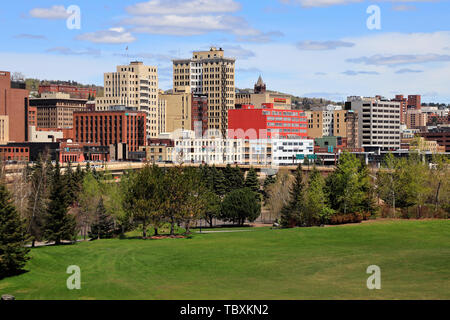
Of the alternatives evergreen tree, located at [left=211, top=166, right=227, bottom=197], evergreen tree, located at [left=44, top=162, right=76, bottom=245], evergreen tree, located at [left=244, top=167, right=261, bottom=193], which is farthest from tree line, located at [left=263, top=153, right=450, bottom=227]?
evergreen tree, located at [left=211, top=166, right=227, bottom=197]

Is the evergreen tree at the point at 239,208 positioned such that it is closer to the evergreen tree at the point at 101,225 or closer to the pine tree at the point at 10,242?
the evergreen tree at the point at 101,225

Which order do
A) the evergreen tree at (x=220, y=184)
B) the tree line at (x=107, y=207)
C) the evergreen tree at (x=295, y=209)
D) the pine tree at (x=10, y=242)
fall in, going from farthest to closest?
the evergreen tree at (x=220, y=184)
the evergreen tree at (x=295, y=209)
the tree line at (x=107, y=207)
the pine tree at (x=10, y=242)

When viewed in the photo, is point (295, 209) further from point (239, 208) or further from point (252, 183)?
point (252, 183)

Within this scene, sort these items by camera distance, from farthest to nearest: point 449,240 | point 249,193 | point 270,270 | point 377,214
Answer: point 249,193
point 377,214
point 449,240
point 270,270

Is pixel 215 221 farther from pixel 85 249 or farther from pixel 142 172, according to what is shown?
pixel 85 249

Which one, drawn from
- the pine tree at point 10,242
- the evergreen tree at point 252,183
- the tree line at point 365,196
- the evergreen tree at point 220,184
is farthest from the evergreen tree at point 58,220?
the evergreen tree at point 252,183

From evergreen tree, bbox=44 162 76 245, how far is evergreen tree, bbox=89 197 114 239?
32.7 ft

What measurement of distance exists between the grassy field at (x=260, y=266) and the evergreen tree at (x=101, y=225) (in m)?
9.34

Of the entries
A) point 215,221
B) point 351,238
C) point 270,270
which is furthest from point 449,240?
point 215,221

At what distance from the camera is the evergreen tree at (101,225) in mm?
100688

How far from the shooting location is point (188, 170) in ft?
354

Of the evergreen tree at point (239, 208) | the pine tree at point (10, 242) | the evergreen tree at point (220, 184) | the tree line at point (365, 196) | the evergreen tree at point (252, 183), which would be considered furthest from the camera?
the evergreen tree at point (252, 183)

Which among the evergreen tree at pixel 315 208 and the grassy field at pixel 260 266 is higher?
the evergreen tree at pixel 315 208
